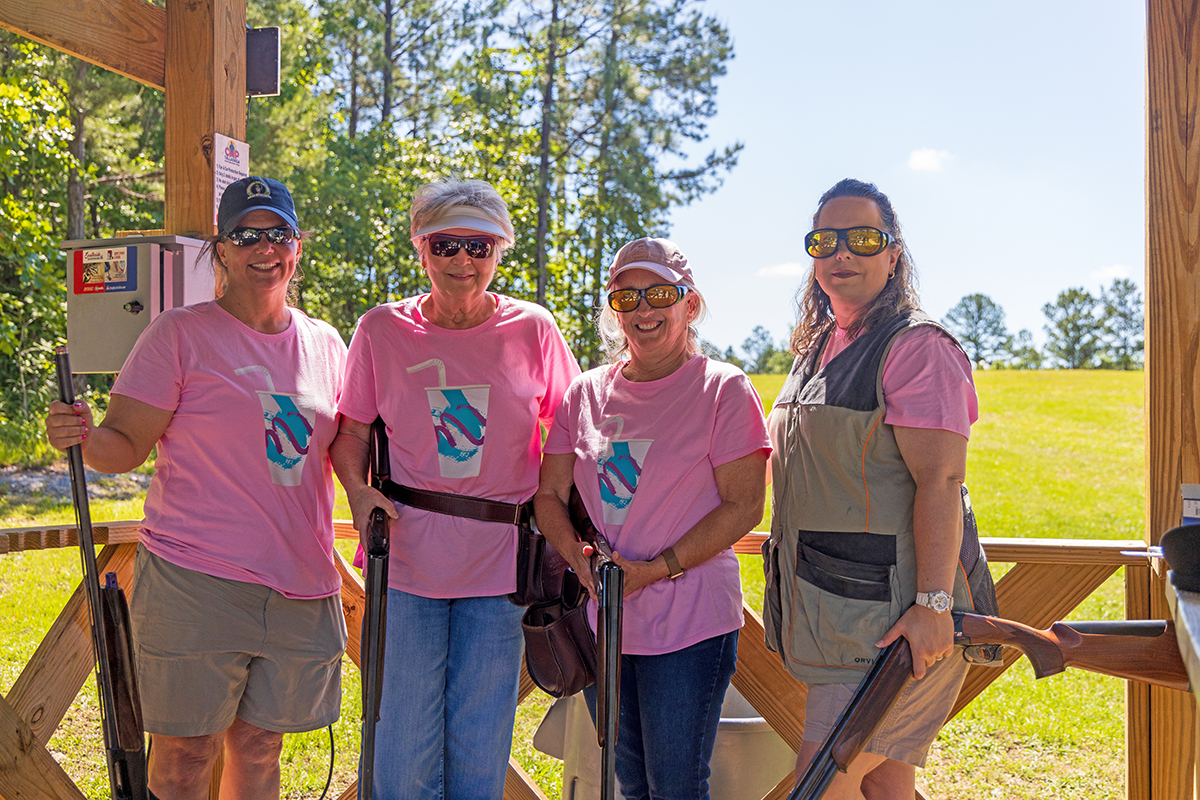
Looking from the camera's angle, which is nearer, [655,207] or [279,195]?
[279,195]

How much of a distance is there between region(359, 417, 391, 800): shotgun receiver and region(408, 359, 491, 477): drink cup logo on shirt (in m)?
0.22

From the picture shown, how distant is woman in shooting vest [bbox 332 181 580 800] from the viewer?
2.33m

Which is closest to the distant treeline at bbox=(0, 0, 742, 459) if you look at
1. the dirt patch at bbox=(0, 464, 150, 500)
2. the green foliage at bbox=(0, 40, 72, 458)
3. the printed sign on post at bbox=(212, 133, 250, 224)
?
the green foliage at bbox=(0, 40, 72, 458)

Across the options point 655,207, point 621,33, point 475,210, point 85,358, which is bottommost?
point 85,358

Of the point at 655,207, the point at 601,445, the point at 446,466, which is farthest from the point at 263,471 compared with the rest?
the point at 655,207

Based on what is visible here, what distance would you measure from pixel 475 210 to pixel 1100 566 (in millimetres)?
1931

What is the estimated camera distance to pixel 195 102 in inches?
114

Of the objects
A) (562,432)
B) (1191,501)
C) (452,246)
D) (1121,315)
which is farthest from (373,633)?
(1121,315)

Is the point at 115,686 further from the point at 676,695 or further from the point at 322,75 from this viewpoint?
the point at 322,75

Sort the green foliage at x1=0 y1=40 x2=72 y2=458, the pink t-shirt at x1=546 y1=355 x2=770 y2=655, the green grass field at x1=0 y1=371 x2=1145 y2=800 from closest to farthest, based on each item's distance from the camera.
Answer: the pink t-shirt at x1=546 y1=355 x2=770 y2=655
the green grass field at x1=0 y1=371 x2=1145 y2=800
the green foliage at x1=0 y1=40 x2=72 y2=458

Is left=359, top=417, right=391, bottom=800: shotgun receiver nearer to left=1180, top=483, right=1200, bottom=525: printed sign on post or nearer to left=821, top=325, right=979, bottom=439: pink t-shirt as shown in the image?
left=821, top=325, right=979, bottom=439: pink t-shirt

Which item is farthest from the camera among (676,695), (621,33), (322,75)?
(322,75)

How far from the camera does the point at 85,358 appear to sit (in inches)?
116

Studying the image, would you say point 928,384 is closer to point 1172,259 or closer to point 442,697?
point 1172,259
